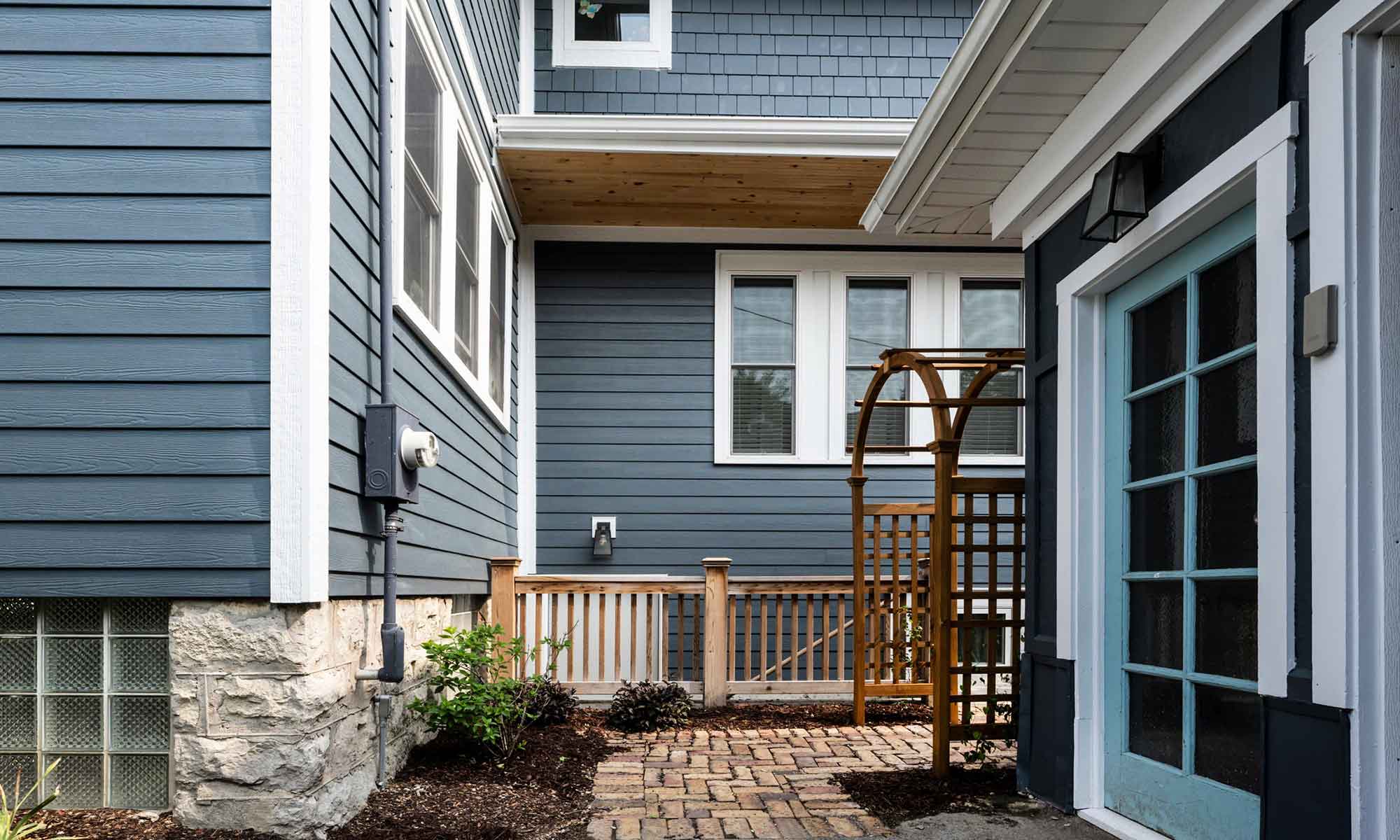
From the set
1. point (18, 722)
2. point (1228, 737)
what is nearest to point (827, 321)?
point (1228, 737)

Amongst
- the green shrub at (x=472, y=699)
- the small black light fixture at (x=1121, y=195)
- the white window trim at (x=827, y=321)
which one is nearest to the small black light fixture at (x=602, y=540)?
the white window trim at (x=827, y=321)

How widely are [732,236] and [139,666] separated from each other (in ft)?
18.8

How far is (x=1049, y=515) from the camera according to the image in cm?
441

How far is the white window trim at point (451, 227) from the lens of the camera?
4473 mm

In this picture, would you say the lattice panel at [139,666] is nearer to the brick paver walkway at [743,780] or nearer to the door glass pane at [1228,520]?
the brick paver walkway at [743,780]

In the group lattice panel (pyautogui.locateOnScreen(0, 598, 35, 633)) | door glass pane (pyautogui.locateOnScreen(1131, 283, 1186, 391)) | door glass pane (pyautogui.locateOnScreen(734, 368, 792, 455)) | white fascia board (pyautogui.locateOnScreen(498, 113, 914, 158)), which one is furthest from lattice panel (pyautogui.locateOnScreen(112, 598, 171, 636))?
door glass pane (pyautogui.locateOnScreen(734, 368, 792, 455))

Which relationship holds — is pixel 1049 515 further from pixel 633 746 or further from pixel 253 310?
pixel 253 310

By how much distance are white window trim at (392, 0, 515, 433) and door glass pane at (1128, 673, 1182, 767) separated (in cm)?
297

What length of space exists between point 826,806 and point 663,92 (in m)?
5.39

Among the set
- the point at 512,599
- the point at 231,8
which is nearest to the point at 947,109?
the point at 231,8

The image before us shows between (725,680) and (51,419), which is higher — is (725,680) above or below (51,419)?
below

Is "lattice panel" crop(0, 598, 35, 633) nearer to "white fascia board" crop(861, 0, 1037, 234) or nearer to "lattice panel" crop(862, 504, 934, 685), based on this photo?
"white fascia board" crop(861, 0, 1037, 234)

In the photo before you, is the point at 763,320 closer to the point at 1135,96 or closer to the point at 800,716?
the point at 800,716

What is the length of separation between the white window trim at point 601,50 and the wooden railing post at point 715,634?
12.0ft
